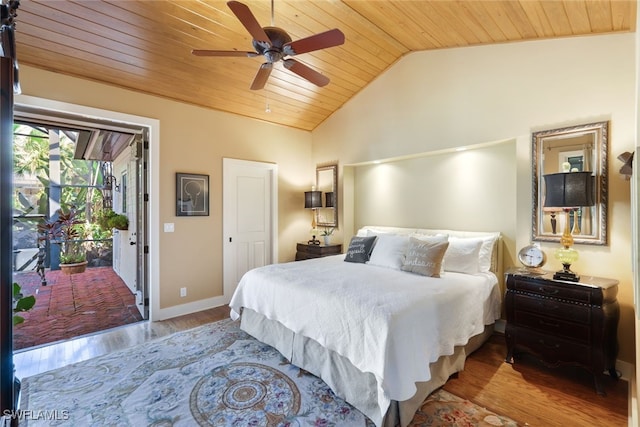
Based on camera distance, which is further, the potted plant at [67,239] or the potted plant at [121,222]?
the potted plant at [67,239]

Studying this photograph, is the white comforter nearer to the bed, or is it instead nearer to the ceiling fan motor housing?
the bed

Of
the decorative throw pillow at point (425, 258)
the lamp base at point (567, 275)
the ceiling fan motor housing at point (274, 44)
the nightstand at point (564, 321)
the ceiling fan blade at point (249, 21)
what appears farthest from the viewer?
the decorative throw pillow at point (425, 258)

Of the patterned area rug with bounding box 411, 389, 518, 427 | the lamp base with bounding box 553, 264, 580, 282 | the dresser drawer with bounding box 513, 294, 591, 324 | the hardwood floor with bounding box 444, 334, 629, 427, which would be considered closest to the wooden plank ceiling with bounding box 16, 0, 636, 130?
the lamp base with bounding box 553, 264, 580, 282

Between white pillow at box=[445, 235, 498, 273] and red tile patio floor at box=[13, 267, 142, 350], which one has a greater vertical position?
white pillow at box=[445, 235, 498, 273]

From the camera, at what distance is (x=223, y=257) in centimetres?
441

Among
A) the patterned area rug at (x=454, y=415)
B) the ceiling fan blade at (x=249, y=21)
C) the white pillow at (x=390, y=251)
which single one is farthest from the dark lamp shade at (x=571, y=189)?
the ceiling fan blade at (x=249, y=21)

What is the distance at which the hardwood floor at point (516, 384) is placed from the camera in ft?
6.68

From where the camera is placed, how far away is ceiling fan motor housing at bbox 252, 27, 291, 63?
2.13 metres

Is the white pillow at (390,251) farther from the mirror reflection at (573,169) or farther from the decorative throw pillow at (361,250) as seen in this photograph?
the mirror reflection at (573,169)

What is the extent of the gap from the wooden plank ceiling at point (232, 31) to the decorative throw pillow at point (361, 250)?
2300 mm

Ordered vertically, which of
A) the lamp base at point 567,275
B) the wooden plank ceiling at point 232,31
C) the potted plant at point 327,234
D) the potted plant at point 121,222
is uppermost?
the wooden plank ceiling at point 232,31

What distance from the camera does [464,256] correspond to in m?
3.09

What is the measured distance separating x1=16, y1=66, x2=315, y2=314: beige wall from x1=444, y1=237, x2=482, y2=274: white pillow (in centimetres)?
310

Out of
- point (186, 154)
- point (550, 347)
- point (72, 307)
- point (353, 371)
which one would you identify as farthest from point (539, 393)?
point (72, 307)
